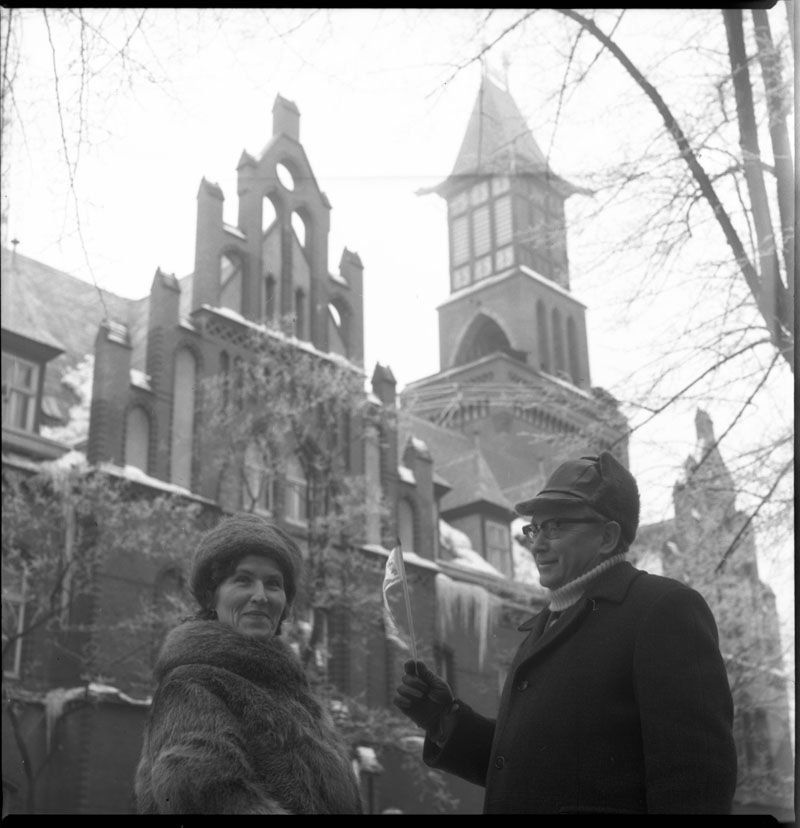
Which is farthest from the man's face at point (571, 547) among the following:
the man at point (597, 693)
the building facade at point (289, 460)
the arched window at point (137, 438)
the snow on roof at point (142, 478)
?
the arched window at point (137, 438)

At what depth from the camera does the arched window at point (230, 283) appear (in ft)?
38.5

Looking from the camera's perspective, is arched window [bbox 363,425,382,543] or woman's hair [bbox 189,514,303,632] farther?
arched window [bbox 363,425,382,543]

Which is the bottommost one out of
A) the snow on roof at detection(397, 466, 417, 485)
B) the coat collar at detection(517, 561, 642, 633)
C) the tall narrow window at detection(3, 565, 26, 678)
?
the coat collar at detection(517, 561, 642, 633)

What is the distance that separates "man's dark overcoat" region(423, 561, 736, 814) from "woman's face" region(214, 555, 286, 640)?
533 millimetres

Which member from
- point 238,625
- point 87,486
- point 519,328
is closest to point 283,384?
point 87,486

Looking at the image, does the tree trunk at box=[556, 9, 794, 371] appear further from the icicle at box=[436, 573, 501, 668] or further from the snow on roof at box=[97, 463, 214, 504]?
the snow on roof at box=[97, 463, 214, 504]

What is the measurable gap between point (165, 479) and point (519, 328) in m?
4.52

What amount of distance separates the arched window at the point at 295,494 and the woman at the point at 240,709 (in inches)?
330

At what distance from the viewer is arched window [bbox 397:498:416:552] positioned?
39.9 feet

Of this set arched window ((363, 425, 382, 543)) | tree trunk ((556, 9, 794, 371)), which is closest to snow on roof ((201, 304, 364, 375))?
arched window ((363, 425, 382, 543))

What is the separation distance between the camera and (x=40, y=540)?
1030cm

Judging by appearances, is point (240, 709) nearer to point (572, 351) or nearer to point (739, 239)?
point (739, 239)

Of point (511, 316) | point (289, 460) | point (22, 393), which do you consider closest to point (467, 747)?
point (511, 316)

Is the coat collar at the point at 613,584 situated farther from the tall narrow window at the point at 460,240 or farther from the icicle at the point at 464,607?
the icicle at the point at 464,607
